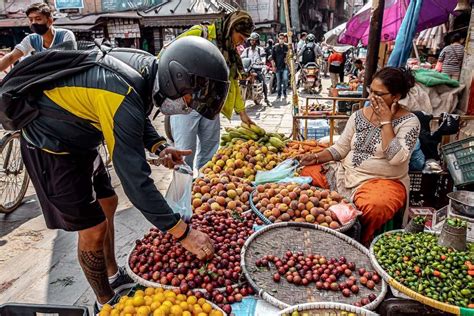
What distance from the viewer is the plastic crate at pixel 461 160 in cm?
338

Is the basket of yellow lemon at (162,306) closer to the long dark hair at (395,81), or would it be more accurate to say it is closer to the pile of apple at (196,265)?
the pile of apple at (196,265)

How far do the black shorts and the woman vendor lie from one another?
1.93 metres

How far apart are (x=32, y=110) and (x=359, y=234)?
2325 millimetres

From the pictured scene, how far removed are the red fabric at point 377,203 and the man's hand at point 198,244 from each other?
1334 mm

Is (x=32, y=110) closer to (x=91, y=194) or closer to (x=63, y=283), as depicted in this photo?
(x=91, y=194)

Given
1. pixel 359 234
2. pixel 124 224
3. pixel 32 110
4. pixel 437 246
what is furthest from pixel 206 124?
pixel 437 246

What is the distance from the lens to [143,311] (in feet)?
5.81

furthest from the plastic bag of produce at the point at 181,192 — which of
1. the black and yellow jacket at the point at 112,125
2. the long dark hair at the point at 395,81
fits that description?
the long dark hair at the point at 395,81

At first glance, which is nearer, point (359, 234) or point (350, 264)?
point (350, 264)

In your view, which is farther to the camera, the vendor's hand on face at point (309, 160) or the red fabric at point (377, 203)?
the vendor's hand on face at point (309, 160)

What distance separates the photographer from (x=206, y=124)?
13.8 ft

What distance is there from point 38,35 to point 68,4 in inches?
597

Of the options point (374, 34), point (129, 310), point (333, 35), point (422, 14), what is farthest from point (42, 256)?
point (333, 35)

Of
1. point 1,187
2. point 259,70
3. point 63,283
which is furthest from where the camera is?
point 259,70
